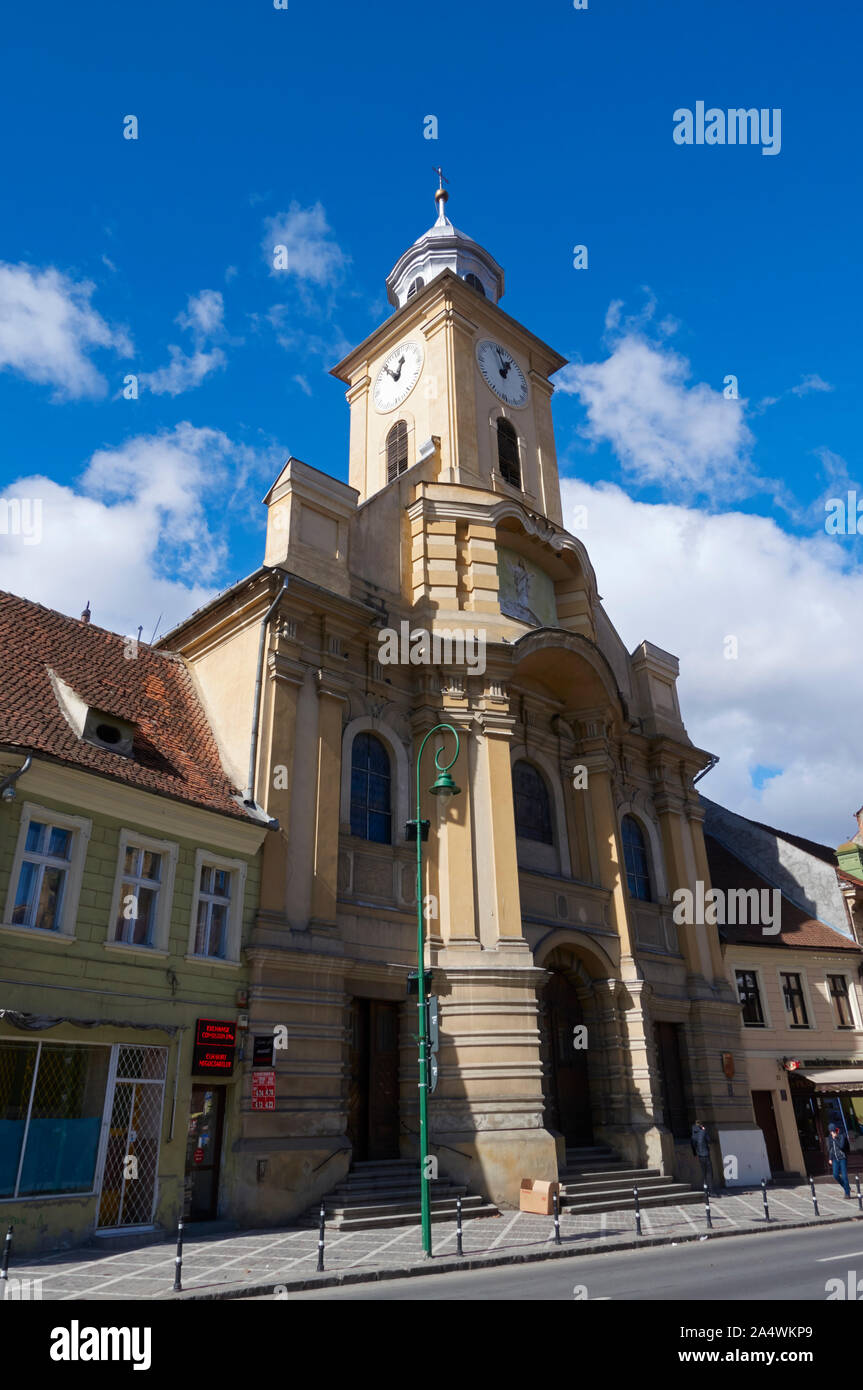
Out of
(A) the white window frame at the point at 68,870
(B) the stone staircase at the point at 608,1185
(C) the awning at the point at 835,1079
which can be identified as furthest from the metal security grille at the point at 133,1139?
(C) the awning at the point at 835,1079

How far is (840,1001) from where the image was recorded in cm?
3234

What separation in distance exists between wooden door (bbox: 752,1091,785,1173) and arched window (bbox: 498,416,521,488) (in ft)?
67.5

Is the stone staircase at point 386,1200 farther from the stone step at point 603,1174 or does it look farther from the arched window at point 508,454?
the arched window at point 508,454

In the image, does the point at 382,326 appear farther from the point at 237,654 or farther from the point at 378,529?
the point at 237,654

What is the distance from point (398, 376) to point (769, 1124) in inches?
1049

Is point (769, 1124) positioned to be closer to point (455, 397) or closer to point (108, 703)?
point (108, 703)

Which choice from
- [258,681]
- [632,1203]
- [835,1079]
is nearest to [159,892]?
[258,681]

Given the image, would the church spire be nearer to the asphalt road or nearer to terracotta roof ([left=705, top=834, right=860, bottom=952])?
terracotta roof ([left=705, top=834, right=860, bottom=952])

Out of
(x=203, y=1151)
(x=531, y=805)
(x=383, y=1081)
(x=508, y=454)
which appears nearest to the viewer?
(x=203, y=1151)

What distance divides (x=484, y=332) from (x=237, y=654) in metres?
16.7

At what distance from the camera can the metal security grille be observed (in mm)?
14570

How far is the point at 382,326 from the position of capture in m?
32.8

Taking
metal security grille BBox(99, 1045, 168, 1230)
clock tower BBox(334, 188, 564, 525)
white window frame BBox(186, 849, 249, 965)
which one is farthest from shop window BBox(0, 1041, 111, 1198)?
clock tower BBox(334, 188, 564, 525)

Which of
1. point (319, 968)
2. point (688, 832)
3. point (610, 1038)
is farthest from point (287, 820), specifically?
point (688, 832)
